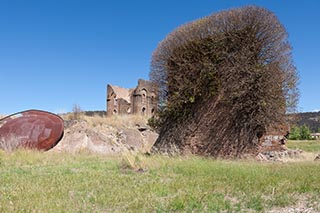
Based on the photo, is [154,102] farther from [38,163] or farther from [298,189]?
[298,189]

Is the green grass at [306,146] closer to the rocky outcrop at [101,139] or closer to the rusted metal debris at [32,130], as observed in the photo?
the rocky outcrop at [101,139]

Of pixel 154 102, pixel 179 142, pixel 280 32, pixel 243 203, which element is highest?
pixel 280 32

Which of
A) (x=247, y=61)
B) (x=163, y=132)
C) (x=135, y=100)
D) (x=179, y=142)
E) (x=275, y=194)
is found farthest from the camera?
(x=135, y=100)

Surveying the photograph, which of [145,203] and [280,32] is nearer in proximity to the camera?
[145,203]

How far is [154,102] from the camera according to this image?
545 inches

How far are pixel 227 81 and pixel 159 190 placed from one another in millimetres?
7072

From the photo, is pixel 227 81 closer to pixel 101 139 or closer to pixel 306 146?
pixel 101 139

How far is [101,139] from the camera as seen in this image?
58.3 feet

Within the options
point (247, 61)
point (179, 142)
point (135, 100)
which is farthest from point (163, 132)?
point (135, 100)

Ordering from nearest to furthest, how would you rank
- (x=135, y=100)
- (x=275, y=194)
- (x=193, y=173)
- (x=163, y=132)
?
(x=275, y=194) < (x=193, y=173) < (x=163, y=132) < (x=135, y=100)

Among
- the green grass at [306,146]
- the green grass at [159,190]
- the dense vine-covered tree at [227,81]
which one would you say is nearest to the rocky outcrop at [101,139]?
the dense vine-covered tree at [227,81]

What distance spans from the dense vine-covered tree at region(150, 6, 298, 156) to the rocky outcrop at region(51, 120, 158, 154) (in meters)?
4.82

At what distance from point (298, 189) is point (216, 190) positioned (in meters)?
1.47

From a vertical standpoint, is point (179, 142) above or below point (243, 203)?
above
